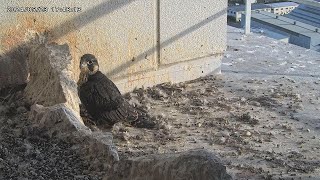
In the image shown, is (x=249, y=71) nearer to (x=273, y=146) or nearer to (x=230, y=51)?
(x=230, y=51)

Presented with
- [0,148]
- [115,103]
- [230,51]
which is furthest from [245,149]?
[230,51]

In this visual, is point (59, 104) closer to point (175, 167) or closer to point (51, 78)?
point (51, 78)

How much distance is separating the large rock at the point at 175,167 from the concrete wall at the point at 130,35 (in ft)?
9.58

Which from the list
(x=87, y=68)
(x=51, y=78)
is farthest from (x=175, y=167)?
(x=87, y=68)

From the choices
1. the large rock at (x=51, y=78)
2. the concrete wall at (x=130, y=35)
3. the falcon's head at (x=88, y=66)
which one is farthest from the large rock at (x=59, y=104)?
the concrete wall at (x=130, y=35)

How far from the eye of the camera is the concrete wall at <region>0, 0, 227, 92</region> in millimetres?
5684

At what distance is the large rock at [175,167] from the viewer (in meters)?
2.81

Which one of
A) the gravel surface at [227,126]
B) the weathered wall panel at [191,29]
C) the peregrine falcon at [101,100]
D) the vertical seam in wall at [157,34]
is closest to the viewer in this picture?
the gravel surface at [227,126]

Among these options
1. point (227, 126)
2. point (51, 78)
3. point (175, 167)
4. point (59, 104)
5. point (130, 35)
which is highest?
point (130, 35)

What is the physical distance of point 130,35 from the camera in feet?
21.1

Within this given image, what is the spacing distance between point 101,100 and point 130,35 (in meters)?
1.21

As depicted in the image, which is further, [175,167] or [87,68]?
[87,68]

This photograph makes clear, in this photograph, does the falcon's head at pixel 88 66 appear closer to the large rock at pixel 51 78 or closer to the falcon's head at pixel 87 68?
the falcon's head at pixel 87 68

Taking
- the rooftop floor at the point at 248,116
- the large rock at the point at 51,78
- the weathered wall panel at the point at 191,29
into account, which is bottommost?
the rooftop floor at the point at 248,116
